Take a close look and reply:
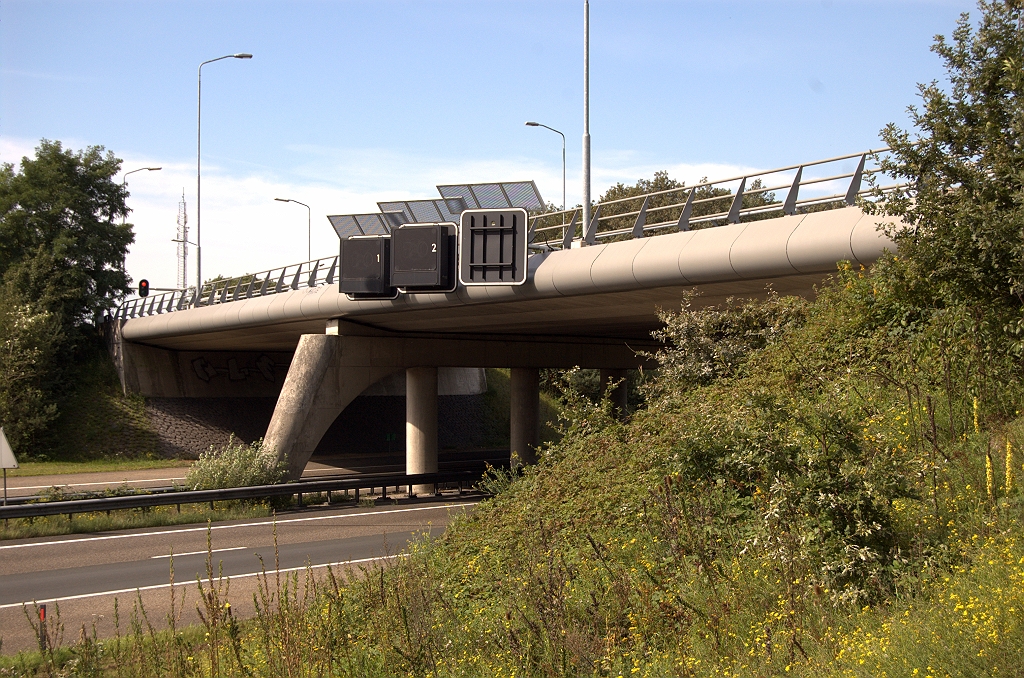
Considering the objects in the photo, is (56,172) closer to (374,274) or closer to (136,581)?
(374,274)

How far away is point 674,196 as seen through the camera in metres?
60.8

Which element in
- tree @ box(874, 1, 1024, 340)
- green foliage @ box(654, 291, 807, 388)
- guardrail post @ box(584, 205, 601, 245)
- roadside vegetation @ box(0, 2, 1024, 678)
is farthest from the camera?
guardrail post @ box(584, 205, 601, 245)

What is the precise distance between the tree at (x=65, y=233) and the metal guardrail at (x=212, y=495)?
2213 centimetres

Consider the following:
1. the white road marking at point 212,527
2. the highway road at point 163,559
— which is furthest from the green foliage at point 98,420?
the white road marking at point 212,527

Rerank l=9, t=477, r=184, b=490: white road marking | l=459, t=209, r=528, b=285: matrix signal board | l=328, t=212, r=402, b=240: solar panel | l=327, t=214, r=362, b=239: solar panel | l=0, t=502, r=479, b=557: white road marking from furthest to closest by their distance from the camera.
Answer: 1. l=327, t=214, r=362, b=239: solar panel
2. l=9, t=477, r=184, b=490: white road marking
3. l=328, t=212, r=402, b=240: solar panel
4. l=459, t=209, r=528, b=285: matrix signal board
5. l=0, t=502, r=479, b=557: white road marking

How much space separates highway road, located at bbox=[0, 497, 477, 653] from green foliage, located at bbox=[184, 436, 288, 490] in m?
2.60

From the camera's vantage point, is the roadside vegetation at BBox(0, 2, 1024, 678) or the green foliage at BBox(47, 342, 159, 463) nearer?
the roadside vegetation at BBox(0, 2, 1024, 678)

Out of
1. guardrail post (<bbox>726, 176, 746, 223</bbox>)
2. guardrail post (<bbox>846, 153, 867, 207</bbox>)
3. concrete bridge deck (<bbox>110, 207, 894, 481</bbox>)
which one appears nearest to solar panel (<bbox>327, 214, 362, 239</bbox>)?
concrete bridge deck (<bbox>110, 207, 894, 481</bbox>)

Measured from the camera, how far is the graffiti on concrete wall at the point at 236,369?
44.2 metres

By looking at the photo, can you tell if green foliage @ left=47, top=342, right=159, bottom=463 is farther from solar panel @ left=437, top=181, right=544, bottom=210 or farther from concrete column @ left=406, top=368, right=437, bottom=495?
solar panel @ left=437, top=181, right=544, bottom=210

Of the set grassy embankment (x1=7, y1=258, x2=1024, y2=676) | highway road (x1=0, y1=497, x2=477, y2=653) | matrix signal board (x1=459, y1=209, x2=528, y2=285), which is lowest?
highway road (x1=0, y1=497, x2=477, y2=653)

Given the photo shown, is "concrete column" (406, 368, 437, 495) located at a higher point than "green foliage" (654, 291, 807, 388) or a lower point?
lower

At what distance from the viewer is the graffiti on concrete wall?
4425 centimetres

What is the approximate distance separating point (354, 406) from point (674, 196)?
26158mm
